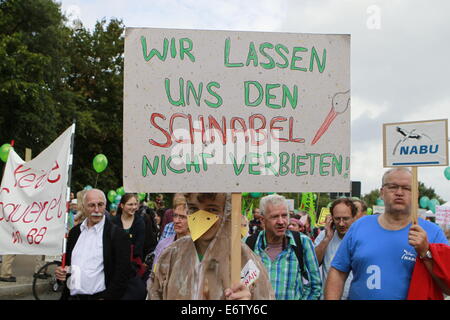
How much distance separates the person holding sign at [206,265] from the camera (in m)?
2.85

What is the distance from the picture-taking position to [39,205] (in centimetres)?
574

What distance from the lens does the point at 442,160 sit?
346 centimetres

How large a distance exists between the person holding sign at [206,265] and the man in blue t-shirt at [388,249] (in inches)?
29.8

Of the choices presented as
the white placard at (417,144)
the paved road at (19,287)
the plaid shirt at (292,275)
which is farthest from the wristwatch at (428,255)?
the paved road at (19,287)

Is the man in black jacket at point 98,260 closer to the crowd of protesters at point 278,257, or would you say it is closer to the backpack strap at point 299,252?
the crowd of protesters at point 278,257

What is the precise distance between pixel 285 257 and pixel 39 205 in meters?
2.93

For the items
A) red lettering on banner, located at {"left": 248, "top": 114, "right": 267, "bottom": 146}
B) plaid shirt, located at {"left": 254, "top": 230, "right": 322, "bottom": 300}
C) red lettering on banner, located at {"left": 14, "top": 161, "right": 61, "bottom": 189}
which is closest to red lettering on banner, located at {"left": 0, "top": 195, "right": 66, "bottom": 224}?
red lettering on banner, located at {"left": 14, "top": 161, "right": 61, "bottom": 189}

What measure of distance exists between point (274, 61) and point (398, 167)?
1.11 m

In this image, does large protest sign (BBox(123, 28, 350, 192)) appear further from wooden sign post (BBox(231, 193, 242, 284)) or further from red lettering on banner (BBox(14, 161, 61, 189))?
red lettering on banner (BBox(14, 161, 61, 189))

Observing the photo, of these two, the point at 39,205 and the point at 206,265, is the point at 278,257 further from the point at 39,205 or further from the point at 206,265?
the point at 39,205

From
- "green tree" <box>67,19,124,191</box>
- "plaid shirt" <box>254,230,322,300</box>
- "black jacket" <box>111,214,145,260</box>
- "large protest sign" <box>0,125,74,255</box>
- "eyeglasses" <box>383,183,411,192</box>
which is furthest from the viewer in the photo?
"green tree" <box>67,19,124,191</box>

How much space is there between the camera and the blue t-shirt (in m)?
3.31

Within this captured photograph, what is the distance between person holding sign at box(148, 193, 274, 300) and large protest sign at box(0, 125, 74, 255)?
111 inches
